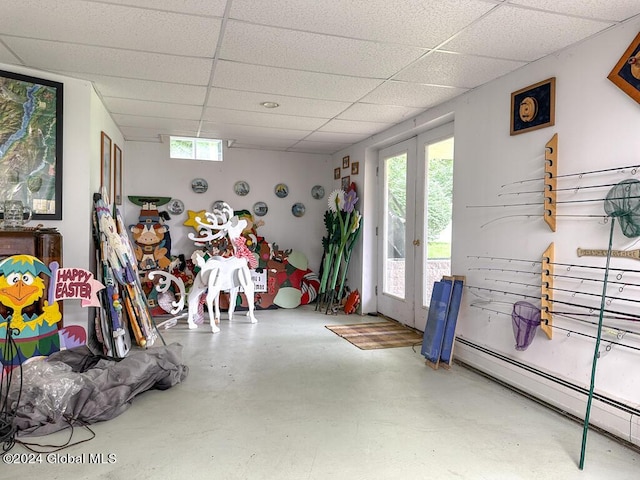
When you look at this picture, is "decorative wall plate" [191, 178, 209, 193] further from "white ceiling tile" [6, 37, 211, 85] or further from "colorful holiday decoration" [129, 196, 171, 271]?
"white ceiling tile" [6, 37, 211, 85]

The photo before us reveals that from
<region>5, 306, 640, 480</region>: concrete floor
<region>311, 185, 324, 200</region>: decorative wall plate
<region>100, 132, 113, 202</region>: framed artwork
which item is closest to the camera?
<region>5, 306, 640, 480</region>: concrete floor

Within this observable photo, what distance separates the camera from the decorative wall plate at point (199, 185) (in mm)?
6234

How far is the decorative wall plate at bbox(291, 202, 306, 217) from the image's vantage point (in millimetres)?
6723

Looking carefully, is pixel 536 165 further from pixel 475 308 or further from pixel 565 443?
pixel 565 443

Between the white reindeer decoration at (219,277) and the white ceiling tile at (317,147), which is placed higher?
the white ceiling tile at (317,147)

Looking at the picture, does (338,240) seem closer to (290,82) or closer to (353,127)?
(353,127)

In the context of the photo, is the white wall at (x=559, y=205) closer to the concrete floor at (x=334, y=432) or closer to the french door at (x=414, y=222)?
the concrete floor at (x=334, y=432)

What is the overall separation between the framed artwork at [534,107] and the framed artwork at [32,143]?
344 cm

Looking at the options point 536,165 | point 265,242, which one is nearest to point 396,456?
point 536,165

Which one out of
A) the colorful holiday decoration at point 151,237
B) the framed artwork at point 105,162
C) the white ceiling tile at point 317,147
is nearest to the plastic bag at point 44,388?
the framed artwork at point 105,162

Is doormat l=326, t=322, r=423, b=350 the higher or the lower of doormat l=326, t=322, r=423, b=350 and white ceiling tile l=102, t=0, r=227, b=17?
the lower

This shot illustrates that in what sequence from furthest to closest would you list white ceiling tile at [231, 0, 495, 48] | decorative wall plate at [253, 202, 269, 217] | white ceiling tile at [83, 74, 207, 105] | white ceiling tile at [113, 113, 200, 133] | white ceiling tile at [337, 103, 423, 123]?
decorative wall plate at [253, 202, 269, 217]
white ceiling tile at [113, 113, 200, 133]
white ceiling tile at [337, 103, 423, 123]
white ceiling tile at [83, 74, 207, 105]
white ceiling tile at [231, 0, 495, 48]

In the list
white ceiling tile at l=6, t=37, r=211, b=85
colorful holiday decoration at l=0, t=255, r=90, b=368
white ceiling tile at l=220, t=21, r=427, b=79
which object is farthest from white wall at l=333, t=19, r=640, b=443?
colorful holiday decoration at l=0, t=255, r=90, b=368

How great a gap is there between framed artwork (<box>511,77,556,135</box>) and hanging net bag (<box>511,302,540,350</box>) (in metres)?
1.24
